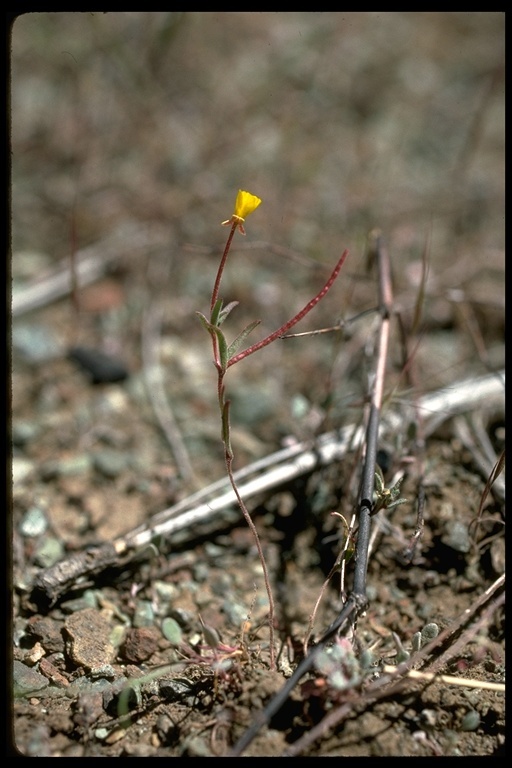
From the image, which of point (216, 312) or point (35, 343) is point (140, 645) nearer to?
point (216, 312)

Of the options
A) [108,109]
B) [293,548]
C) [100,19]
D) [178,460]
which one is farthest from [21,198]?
[293,548]

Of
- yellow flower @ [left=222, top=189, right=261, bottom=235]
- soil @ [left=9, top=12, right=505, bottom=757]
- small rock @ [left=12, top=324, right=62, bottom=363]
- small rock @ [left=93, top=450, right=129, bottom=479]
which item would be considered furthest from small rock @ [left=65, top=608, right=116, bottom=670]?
small rock @ [left=12, top=324, right=62, bottom=363]

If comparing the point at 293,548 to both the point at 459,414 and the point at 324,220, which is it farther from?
the point at 324,220

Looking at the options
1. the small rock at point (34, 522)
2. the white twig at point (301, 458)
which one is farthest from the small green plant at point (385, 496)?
the small rock at point (34, 522)

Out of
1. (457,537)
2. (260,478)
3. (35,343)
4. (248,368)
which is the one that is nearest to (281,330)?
(260,478)

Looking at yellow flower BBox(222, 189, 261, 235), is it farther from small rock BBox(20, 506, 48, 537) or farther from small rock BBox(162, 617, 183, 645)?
small rock BBox(20, 506, 48, 537)

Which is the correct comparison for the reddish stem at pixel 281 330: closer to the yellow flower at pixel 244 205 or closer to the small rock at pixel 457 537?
the yellow flower at pixel 244 205
